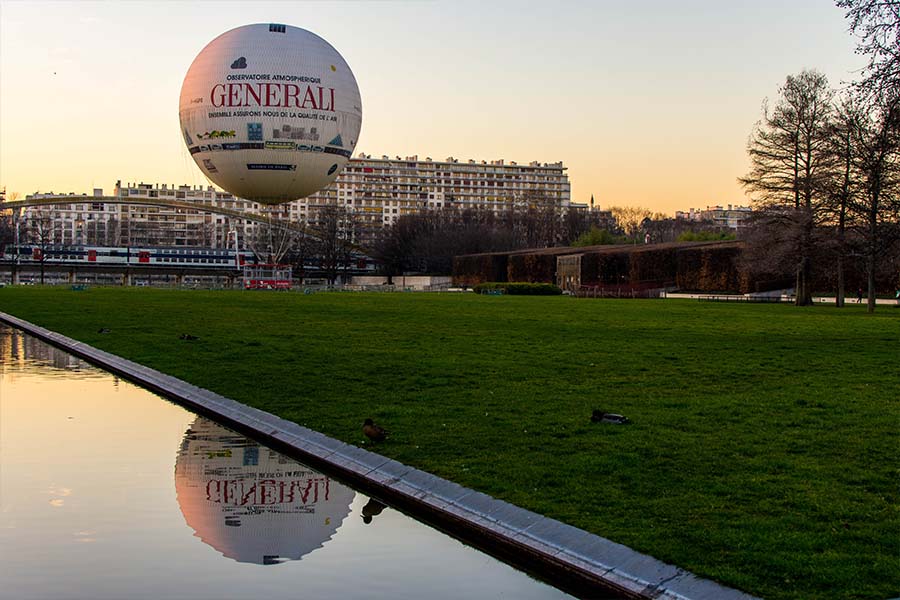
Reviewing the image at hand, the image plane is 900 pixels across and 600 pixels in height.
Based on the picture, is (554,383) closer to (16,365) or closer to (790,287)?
(16,365)

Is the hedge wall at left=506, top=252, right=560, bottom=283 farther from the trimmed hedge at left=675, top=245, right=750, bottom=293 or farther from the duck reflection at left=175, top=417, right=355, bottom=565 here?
the duck reflection at left=175, top=417, right=355, bottom=565

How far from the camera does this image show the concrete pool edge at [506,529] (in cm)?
632

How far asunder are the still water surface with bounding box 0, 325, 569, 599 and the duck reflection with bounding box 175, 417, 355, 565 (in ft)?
0.06

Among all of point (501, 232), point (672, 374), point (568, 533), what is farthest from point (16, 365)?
point (501, 232)

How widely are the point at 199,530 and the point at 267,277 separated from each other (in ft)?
314

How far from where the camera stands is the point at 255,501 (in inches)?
358

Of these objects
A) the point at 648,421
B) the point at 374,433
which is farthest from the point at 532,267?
the point at 374,433

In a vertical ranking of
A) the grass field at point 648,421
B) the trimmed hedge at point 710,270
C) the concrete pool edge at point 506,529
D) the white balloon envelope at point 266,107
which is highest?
the white balloon envelope at point 266,107

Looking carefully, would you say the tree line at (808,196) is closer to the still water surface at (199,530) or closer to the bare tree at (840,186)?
the bare tree at (840,186)

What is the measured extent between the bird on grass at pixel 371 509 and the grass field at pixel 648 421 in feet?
2.15

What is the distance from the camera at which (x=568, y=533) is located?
23.8 feet

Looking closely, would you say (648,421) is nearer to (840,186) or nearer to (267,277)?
(840,186)

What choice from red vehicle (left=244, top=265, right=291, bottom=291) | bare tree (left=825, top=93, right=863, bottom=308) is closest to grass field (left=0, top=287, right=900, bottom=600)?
bare tree (left=825, top=93, right=863, bottom=308)

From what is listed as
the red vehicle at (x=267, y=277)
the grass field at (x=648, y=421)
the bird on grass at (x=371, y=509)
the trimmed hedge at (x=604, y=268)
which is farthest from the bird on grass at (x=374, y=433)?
the red vehicle at (x=267, y=277)
